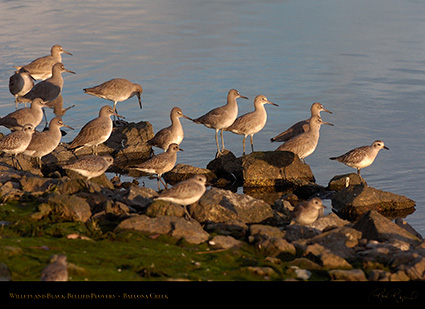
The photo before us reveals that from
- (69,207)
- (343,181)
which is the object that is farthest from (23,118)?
(343,181)

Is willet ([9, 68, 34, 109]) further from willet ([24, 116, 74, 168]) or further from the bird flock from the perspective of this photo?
willet ([24, 116, 74, 168])

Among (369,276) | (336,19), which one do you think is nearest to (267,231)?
(369,276)

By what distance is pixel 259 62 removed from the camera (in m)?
26.6

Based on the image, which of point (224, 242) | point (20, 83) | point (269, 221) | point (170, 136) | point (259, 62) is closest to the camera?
point (224, 242)

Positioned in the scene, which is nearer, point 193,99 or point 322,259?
point 322,259

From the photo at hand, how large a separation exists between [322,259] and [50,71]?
15.7 m

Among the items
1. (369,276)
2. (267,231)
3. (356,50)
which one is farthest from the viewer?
(356,50)

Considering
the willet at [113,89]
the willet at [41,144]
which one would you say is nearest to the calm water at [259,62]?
the willet at [113,89]

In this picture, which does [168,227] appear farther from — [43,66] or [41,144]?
[43,66]

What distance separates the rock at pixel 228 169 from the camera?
16328 millimetres

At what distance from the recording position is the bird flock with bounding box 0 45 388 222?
44.4 feet

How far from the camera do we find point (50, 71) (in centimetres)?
2258

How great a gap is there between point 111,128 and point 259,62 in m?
11.1

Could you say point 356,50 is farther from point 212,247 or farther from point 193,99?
point 212,247
